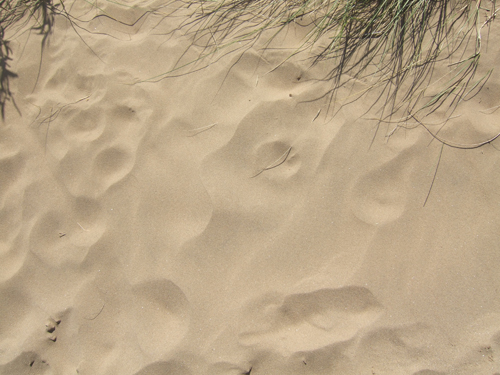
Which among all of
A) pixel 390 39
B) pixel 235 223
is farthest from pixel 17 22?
pixel 390 39

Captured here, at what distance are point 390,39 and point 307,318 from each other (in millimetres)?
1492

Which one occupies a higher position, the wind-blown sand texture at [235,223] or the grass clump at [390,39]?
the grass clump at [390,39]

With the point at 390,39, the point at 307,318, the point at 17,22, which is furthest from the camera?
the point at 17,22

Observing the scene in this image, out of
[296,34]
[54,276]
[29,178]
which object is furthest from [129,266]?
[296,34]

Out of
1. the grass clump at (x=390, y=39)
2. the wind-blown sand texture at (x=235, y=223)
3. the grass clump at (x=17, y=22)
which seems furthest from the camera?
the grass clump at (x=17, y=22)

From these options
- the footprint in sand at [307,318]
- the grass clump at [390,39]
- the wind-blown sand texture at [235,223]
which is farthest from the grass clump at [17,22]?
the footprint in sand at [307,318]

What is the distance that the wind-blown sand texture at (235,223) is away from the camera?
1.40 m

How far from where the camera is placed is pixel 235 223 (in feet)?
4.98

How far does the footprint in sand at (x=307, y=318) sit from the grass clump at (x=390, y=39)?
0.97m

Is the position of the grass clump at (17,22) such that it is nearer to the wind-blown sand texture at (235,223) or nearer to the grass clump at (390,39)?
the wind-blown sand texture at (235,223)

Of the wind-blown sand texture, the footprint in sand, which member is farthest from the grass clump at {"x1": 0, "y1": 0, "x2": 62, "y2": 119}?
the footprint in sand

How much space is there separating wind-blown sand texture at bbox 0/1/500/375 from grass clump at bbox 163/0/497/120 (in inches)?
3.6

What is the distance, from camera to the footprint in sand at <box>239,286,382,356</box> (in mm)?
1413

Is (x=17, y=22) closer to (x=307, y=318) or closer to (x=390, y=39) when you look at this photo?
(x=390, y=39)
